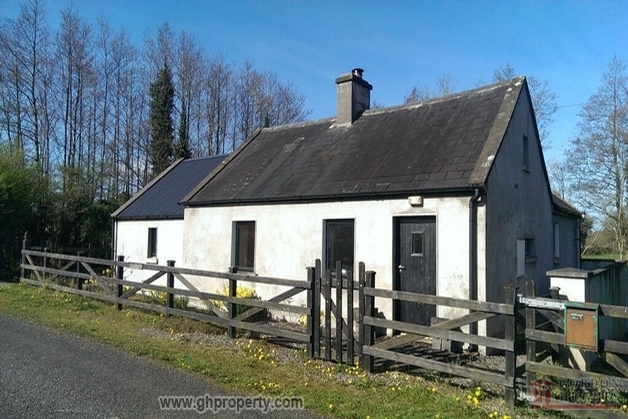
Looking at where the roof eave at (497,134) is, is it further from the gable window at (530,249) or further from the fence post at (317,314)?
the fence post at (317,314)

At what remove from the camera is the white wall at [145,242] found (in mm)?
16234

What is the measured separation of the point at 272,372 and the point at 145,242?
12865 millimetres

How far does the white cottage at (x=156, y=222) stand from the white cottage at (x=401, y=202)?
2.60 metres

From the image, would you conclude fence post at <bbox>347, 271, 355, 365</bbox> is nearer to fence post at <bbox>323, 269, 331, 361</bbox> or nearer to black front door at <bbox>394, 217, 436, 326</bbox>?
fence post at <bbox>323, 269, 331, 361</bbox>

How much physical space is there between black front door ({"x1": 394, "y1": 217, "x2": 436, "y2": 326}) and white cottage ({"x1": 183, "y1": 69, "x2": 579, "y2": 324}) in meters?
0.02

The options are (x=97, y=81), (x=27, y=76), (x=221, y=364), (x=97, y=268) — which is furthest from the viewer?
(x=97, y=81)

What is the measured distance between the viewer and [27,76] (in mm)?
27438

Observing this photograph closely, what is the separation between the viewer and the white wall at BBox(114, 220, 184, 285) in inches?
639

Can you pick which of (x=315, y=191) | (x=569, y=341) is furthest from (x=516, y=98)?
(x=569, y=341)

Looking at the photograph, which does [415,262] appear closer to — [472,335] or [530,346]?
[472,335]

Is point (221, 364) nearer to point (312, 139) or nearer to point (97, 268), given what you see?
point (312, 139)

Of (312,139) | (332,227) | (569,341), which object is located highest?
(312,139)

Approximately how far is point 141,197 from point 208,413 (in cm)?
1621

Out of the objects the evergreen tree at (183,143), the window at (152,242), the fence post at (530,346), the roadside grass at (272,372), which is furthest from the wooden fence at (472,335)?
the evergreen tree at (183,143)
